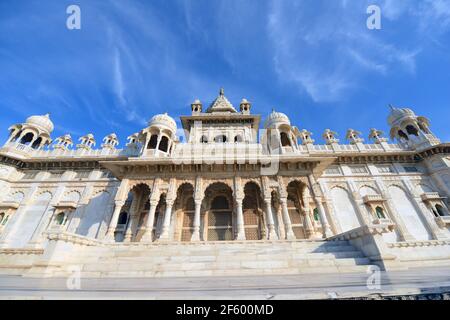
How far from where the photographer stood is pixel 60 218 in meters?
16.0

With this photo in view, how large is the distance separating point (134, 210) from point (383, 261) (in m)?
14.6

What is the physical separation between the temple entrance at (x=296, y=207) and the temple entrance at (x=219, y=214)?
4723 mm

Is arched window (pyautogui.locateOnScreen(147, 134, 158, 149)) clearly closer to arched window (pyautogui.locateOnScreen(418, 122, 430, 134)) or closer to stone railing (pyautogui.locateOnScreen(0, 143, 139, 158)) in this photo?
stone railing (pyautogui.locateOnScreen(0, 143, 139, 158))

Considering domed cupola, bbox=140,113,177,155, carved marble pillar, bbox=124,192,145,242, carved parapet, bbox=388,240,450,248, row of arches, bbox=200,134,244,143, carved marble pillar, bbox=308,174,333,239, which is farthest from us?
row of arches, bbox=200,134,244,143

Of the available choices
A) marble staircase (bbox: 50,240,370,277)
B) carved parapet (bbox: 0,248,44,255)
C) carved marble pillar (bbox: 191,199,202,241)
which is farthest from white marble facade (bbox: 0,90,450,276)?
carved parapet (bbox: 0,248,44,255)

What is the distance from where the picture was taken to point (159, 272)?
6.30 m

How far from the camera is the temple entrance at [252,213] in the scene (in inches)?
540

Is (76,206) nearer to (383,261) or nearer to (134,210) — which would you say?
(134,210)

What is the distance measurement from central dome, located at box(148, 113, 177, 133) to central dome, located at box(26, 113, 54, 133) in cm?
1263

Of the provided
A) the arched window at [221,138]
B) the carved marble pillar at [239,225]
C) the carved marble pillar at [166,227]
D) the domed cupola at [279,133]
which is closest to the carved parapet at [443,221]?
the domed cupola at [279,133]

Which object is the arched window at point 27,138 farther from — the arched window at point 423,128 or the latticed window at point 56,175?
the arched window at point 423,128

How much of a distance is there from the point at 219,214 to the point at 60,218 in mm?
13586

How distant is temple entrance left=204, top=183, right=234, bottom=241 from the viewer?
13.7 metres

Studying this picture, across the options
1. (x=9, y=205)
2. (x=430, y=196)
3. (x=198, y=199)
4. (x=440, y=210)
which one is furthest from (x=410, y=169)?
(x=9, y=205)
